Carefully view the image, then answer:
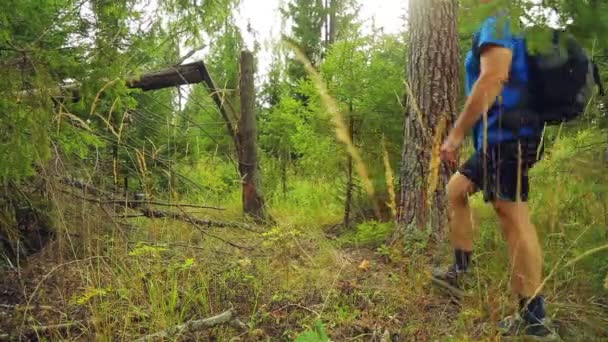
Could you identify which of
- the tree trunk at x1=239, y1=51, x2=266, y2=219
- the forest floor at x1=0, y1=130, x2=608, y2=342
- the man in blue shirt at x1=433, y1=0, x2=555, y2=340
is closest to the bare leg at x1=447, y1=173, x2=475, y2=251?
the man in blue shirt at x1=433, y1=0, x2=555, y2=340

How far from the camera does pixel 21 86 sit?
3.04m

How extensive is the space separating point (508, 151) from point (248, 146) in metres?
4.52

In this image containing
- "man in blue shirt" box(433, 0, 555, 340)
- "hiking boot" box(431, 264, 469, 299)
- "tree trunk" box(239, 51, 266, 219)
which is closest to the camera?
"man in blue shirt" box(433, 0, 555, 340)

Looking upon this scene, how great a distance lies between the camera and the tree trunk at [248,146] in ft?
22.4

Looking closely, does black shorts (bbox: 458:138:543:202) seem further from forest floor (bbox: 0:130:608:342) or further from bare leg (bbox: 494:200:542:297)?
forest floor (bbox: 0:130:608:342)

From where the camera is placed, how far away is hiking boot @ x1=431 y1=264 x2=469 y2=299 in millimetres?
3170

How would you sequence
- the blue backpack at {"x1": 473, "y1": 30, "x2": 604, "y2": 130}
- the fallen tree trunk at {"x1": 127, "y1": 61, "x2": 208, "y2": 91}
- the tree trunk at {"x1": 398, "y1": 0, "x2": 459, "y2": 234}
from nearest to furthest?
the blue backpack at {"x1": 473, "y1": 30, "x2": 604, "y2": 130}
the tree trunk at {"x1": 398, "y1": 0, "x2": 459, "y2": 234}
the fallen tree trunk at {"x1": 127, "y1": 61, "x2": 208, "y2": 91}

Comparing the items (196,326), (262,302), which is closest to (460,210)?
(262,302)

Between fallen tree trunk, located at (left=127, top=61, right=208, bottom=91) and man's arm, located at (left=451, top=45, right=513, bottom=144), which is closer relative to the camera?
man's arm, located at (left=451, top=45, right=513, bottom=144)

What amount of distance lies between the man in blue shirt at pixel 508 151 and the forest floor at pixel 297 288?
14cm

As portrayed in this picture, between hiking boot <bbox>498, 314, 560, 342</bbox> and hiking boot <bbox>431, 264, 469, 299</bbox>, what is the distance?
0.57 meters

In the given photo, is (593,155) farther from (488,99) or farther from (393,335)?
(393,335)

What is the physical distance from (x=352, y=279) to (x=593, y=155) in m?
1.62

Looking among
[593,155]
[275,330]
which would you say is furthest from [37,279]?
[593,155]
